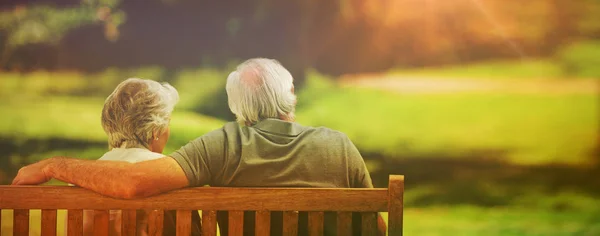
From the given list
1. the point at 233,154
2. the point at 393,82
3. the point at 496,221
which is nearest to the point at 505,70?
the point at 393,82

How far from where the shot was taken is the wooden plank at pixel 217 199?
6.68 ft

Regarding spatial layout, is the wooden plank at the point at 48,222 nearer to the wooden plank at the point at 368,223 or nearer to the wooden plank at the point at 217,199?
the wooden plank at the point at 217,199

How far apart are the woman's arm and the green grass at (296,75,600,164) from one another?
1.04 meters

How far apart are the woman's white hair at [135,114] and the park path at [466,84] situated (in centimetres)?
92

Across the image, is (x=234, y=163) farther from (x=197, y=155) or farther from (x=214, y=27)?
(x=214, y=27)

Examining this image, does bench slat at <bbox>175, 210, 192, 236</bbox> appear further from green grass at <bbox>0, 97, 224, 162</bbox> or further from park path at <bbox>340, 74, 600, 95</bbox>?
park path at <bbox>340, 74, 600, 95</bbox>

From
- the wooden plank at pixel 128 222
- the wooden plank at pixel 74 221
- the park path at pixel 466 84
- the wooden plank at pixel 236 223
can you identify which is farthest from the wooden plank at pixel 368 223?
the park path at pixel 466 84

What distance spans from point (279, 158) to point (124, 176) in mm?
467

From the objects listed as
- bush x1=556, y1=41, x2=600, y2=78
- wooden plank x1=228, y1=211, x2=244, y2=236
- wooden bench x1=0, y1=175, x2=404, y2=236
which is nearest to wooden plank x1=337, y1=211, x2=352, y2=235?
wooden bench x1=0, y1=175, x2=404, y2=236

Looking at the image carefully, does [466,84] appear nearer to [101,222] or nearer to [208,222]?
[208,222]

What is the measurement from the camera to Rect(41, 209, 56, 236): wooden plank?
210 centimetres

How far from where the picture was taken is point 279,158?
7.36ft

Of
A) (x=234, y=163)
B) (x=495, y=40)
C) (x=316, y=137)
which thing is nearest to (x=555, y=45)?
(x=495, y=40)

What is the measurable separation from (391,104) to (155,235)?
54.4 inches
